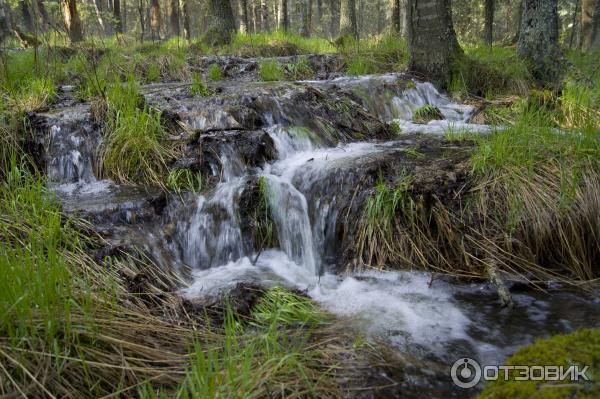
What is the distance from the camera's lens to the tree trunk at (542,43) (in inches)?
275

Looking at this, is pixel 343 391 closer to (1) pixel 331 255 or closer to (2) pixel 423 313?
(2) pixel 423 313

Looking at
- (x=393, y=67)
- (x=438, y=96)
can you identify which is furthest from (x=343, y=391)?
(x=393, y=67)

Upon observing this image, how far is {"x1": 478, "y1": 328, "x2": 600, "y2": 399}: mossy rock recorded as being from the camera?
1218mm

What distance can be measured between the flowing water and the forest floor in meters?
0.23

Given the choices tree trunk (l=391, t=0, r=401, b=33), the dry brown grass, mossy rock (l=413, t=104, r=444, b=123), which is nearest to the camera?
the dry brown grass

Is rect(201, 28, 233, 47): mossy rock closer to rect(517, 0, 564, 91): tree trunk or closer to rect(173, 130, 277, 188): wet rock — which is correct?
rect(517, 0, 564, 91): tree trunk

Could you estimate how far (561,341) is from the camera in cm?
147

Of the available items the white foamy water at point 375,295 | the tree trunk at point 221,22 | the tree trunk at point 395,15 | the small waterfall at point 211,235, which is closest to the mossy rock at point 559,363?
the white foamy water at point 375,295

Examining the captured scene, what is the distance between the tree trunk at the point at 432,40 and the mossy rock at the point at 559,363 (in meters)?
6.50

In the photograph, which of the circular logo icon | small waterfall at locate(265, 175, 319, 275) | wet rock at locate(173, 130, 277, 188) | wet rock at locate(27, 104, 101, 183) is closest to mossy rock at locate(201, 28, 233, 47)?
wet rock at locate(27, 104, 101, 183)

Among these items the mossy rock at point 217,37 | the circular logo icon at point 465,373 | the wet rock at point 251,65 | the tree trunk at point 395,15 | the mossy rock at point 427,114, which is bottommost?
the circular logo icon at point 465,373

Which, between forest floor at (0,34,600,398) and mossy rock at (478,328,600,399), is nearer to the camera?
mossy rock at (478,328,600,399)

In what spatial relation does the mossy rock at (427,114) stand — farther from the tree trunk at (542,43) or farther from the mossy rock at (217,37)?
the mossy rock at (217,37)

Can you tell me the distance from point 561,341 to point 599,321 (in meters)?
1.54
